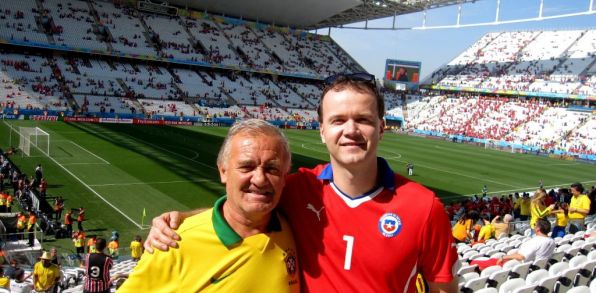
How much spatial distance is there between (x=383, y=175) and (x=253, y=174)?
2.99 ft

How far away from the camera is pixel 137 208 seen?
21031 mm

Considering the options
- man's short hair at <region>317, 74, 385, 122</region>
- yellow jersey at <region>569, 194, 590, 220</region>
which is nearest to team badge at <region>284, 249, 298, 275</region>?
man's short hair at <region>317, 74, 385, 122</region>

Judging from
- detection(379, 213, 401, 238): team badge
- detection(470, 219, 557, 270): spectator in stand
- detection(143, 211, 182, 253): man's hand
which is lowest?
detection(470, 219, 557, 270): spectator in stand

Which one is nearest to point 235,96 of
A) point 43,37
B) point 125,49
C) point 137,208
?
point 125,49

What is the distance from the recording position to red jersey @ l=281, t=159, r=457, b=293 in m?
2.94

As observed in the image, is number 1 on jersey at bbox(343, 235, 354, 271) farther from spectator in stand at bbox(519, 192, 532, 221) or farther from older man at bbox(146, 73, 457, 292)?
spectator in stand at bbox(519, 192, 532, 221)

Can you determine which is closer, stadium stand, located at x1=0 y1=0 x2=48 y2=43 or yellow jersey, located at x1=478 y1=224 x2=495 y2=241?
yellow jersey, located at x1=478 y1=224 x2=495 y2=241

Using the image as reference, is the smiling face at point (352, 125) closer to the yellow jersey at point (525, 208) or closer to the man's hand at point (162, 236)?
the man's hand at point (162, 236)

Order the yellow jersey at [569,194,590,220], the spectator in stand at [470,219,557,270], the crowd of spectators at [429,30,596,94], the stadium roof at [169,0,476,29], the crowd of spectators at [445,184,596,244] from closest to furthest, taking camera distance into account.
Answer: the spectator in stand at [470,219,557,270], the yellow jersey at [569,194,590,220], the crowd of spectators at [445,184,596,244], the crowd of spectators at [429,30,596,94], the stadium roof at [169,0,476,29]

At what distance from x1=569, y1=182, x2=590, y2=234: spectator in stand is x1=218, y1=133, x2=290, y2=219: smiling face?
11828 millimetres

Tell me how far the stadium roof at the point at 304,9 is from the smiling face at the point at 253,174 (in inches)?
2643

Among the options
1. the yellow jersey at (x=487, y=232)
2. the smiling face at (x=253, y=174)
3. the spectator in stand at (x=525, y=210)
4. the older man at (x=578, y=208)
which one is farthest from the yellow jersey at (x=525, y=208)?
the smiling face at (x=253, y=174)

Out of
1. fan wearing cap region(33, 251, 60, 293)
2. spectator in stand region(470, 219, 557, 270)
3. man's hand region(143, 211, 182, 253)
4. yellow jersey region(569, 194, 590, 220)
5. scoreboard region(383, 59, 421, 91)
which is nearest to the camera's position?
man's hand region(143, 211, 182, 253)

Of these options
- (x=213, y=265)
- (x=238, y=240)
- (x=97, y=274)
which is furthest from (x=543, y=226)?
(x=97, y=274)
